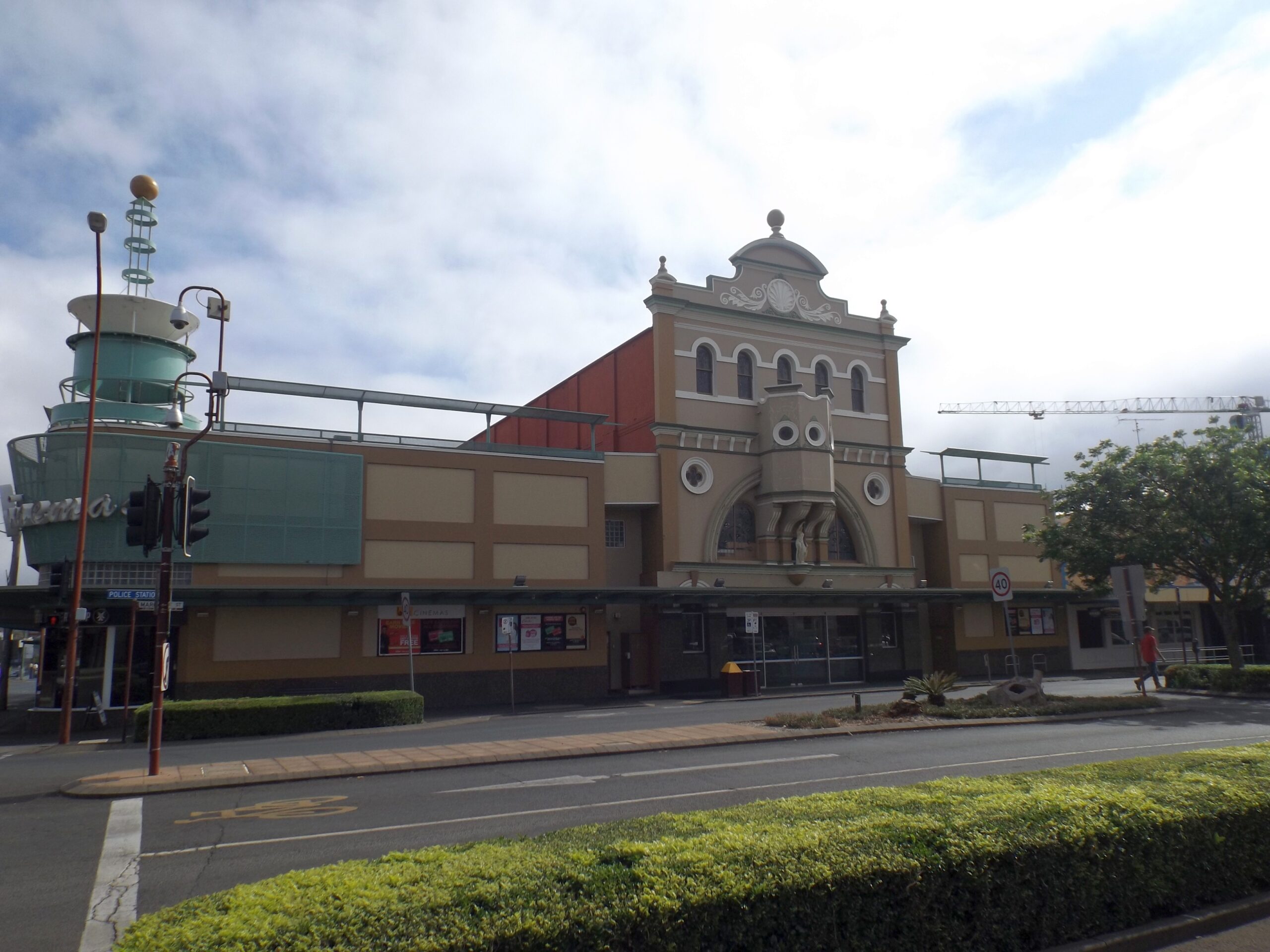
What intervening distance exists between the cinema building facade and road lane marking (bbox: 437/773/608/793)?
12.3 meters

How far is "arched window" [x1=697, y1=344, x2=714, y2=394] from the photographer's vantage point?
3356cm

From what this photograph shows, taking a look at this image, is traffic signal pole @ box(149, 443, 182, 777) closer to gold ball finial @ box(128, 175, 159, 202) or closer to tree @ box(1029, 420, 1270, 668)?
gold ball finial @ box(128, 175, 159, 202)

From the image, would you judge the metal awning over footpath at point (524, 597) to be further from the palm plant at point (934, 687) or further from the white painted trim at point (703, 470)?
the palm plant at point (934, 687)

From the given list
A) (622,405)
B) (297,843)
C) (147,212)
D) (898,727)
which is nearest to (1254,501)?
(898,727)

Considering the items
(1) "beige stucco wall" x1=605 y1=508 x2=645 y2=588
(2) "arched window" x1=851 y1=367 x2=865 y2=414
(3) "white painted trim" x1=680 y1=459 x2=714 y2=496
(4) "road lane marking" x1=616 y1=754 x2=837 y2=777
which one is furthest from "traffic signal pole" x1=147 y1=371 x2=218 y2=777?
(2) "arched window" x1=851 y1=367 x2=865 y2=414

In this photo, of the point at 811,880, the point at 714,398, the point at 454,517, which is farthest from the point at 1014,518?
the point at 811,880

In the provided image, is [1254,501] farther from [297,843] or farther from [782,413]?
[297,843]

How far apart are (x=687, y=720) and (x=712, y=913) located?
50.7ft

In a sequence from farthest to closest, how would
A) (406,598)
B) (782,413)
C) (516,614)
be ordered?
(782,413) → (516,614) → (406,598)

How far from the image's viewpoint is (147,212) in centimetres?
3188

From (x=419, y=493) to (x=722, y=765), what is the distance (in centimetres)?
1670

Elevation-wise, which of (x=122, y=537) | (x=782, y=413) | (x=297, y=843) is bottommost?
(x=297, y=843)

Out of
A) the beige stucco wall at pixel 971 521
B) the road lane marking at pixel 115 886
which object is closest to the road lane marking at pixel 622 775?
the road lane marking at pixel 115 886

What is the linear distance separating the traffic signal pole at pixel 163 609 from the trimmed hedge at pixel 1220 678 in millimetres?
24619
